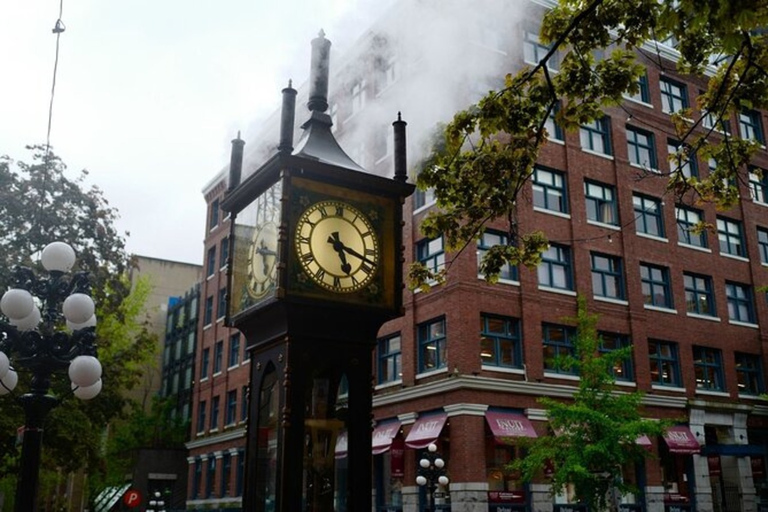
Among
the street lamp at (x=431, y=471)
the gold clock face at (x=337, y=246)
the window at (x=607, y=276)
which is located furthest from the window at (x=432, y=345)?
the gold clock face at (x=337, y=246)

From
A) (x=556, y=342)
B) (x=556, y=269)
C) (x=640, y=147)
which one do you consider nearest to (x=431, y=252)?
(x=556, y=269)

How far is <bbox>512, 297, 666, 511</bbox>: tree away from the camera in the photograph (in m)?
20.6

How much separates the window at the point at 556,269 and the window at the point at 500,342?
1970 millimetres

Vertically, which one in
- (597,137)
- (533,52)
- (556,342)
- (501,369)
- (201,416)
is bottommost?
(501,369)

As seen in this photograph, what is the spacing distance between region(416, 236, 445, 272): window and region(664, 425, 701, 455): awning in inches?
364

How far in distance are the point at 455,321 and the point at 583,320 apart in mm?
3907

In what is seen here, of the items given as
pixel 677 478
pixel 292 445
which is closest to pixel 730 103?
pixel 292 445

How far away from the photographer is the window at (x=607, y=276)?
28.3 meters

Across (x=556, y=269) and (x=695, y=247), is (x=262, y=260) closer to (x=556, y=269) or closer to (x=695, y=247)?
(x=556, y=269)

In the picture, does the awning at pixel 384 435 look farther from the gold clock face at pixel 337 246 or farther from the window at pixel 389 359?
the gold clock face at pixel 337 246

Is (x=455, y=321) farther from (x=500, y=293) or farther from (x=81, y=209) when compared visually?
(x=81, y=209)

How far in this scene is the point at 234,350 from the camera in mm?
40062

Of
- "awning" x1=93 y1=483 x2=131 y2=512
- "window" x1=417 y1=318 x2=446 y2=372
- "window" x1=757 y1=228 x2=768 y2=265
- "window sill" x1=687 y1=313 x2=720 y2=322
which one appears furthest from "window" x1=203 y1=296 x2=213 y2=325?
"window" x1=757 y1=228 x2=768 y2=265

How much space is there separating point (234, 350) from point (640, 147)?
2093 cm
